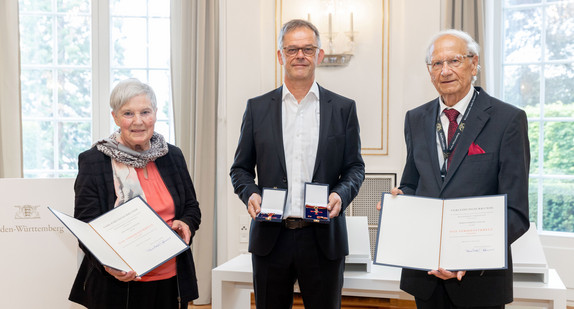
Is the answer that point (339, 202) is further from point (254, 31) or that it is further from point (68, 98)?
point (68, 98)

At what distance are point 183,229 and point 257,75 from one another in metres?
2.48

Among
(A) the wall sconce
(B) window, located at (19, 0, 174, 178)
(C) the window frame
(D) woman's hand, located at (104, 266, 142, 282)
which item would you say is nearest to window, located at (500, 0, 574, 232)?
(C) the window frame

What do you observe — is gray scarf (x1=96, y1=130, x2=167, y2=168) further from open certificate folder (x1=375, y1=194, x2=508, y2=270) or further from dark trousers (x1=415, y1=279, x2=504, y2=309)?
dark trousers (x1=415, y1=279, x2=504, y2=309)

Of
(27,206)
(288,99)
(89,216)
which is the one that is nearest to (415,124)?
(288,99)

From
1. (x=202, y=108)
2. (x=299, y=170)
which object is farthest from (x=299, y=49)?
(x=202, y=108)

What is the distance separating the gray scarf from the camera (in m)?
1.84

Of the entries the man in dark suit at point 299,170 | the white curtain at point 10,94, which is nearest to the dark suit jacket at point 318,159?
the man in dark suit at point 299,170

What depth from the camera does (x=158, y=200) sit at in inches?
75.2

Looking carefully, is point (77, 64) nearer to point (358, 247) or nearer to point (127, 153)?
point (127, 153)

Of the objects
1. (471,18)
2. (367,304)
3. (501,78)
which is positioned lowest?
(367,304)

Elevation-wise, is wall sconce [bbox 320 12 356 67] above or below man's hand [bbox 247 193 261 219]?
above

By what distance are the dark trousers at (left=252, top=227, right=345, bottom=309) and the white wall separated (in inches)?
84.7

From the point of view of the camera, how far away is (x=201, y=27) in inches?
162

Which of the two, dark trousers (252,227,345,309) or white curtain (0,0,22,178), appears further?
white curtain (0,0,22,178)
